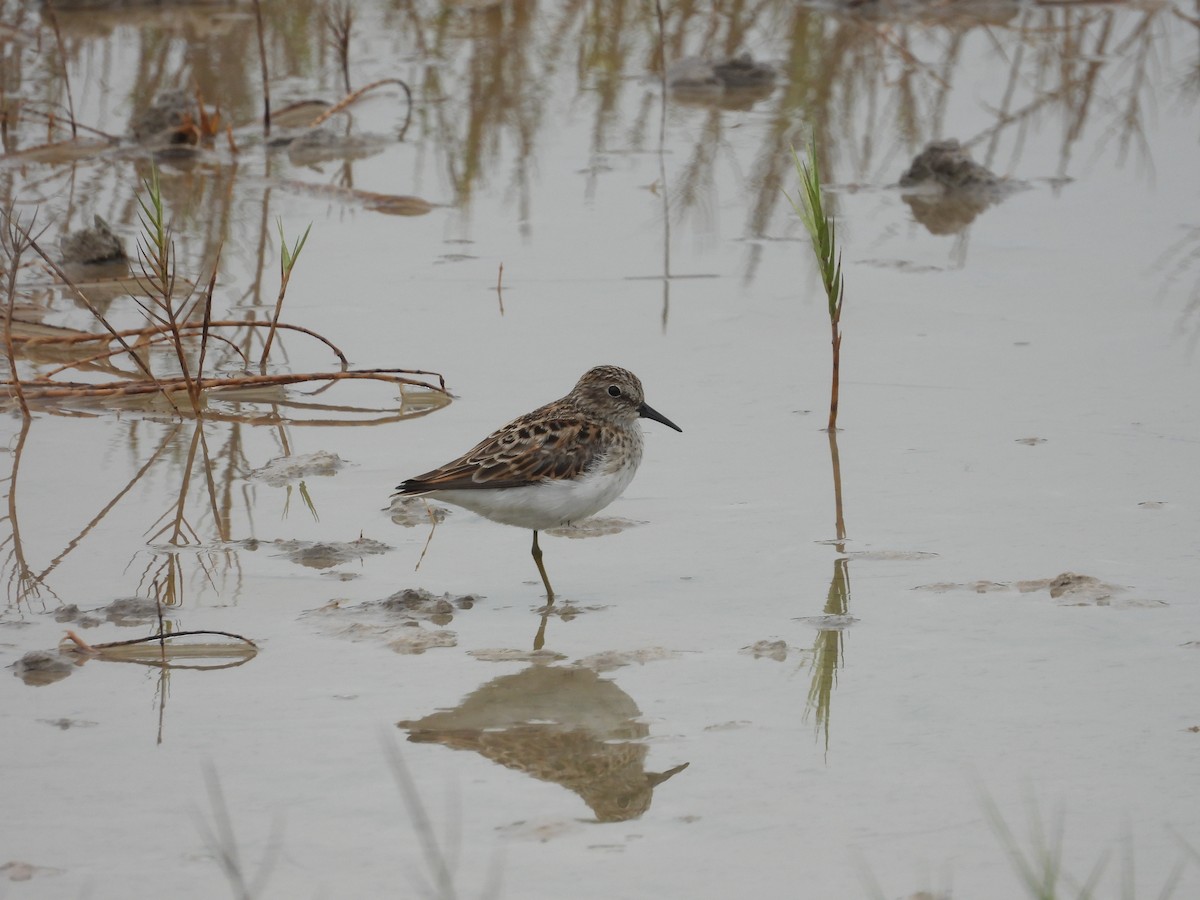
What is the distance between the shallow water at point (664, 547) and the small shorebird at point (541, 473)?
0.90ft

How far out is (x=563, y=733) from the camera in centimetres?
484

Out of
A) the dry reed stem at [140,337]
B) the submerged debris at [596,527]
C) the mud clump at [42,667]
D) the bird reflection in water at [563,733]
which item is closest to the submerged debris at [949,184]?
the dry reed stem at [140,337]

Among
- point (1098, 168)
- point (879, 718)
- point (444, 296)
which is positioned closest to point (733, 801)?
point (879, 718)

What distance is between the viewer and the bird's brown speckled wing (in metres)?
5.98

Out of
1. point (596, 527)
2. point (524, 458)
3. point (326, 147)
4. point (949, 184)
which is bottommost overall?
point (596, 527)

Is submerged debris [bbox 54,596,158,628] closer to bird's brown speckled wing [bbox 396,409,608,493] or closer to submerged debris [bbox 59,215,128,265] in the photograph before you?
bird's brown speckled wing [bbox 396,409,608,493]

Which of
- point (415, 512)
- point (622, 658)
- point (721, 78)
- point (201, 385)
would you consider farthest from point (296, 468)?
point (721, 78)

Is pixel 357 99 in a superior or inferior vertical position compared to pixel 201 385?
superior

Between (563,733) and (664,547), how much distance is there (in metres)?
1.59

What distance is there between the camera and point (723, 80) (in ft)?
46.4

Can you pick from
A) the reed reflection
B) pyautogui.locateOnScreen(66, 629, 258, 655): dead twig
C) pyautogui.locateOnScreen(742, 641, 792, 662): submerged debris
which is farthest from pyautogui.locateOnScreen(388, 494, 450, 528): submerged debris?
pyautogui.locateOnScreen(742, 641, 792, 662): submerged debris

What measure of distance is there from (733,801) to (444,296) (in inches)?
212

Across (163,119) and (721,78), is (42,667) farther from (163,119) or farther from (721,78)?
(721,78)

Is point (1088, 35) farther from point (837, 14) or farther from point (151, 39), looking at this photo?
point (151, 39)
